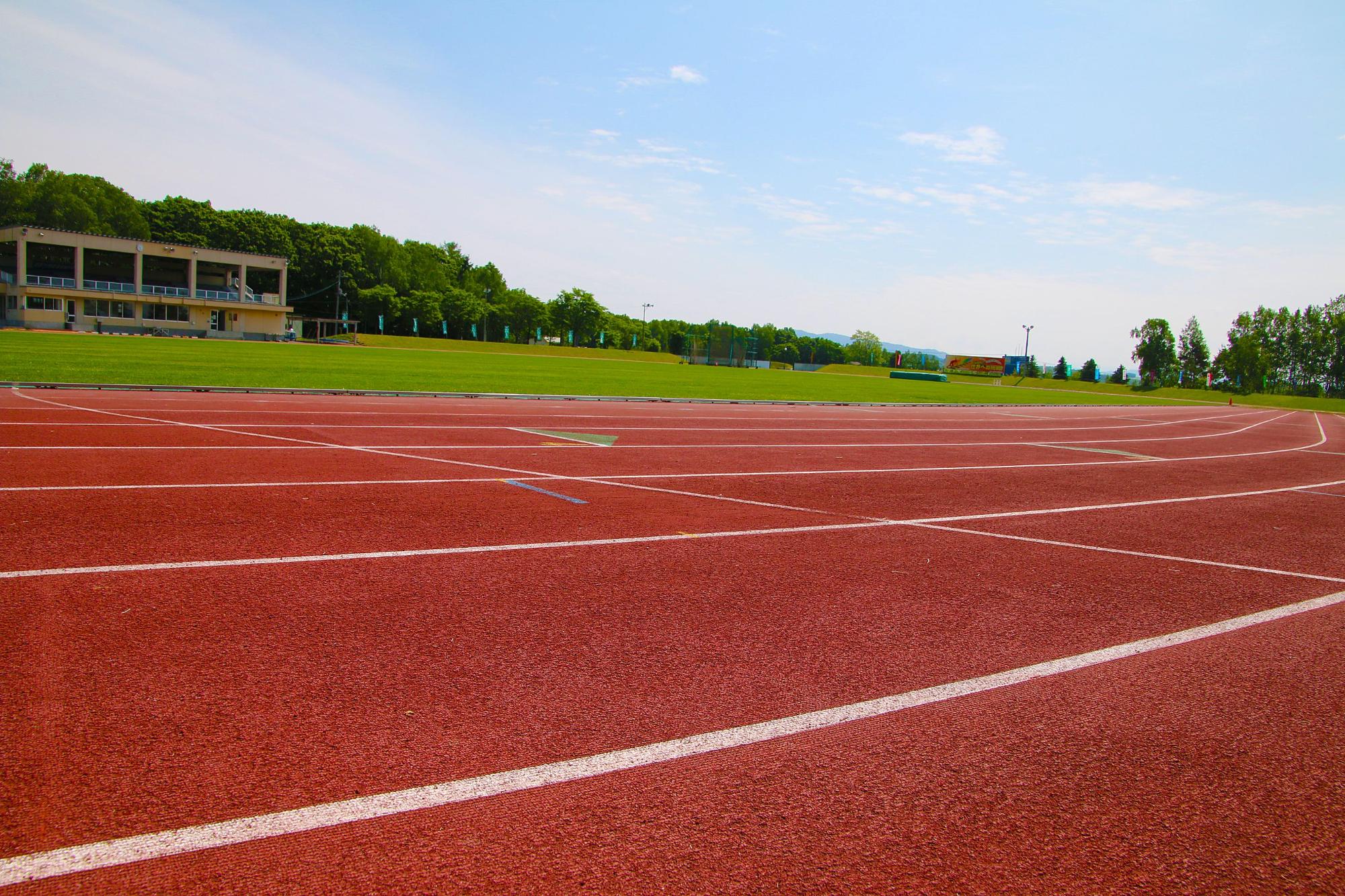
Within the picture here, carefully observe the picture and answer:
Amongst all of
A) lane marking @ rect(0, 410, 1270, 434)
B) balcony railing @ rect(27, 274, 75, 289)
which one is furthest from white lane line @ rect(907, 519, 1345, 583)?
balcony railing @ rect(27, 274, 75, 289)

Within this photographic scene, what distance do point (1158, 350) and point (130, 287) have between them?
433 ft

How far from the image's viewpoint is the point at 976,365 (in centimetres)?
10988

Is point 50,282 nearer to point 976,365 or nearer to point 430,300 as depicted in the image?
point 430,300

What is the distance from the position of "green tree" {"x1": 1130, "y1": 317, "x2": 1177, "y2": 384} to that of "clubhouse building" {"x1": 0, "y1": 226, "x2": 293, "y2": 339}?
389 ft

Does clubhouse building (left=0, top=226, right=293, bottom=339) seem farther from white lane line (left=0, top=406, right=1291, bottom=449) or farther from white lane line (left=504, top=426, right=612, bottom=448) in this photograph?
white lane line (left=504, top=426, right=612, bottom=448)

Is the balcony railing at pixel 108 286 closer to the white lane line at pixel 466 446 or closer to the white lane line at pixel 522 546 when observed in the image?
the white lane line at pixel 466 446

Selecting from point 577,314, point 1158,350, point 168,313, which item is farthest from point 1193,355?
point 168,313

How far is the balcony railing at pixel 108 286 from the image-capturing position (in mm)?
69500

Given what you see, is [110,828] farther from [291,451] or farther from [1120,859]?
[291,451]

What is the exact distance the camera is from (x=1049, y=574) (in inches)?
251

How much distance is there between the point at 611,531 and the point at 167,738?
4.13m

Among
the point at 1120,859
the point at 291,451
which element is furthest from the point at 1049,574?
the point at 291,451

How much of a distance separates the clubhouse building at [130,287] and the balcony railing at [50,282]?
0.30 feet

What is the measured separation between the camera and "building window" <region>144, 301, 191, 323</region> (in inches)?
2879
